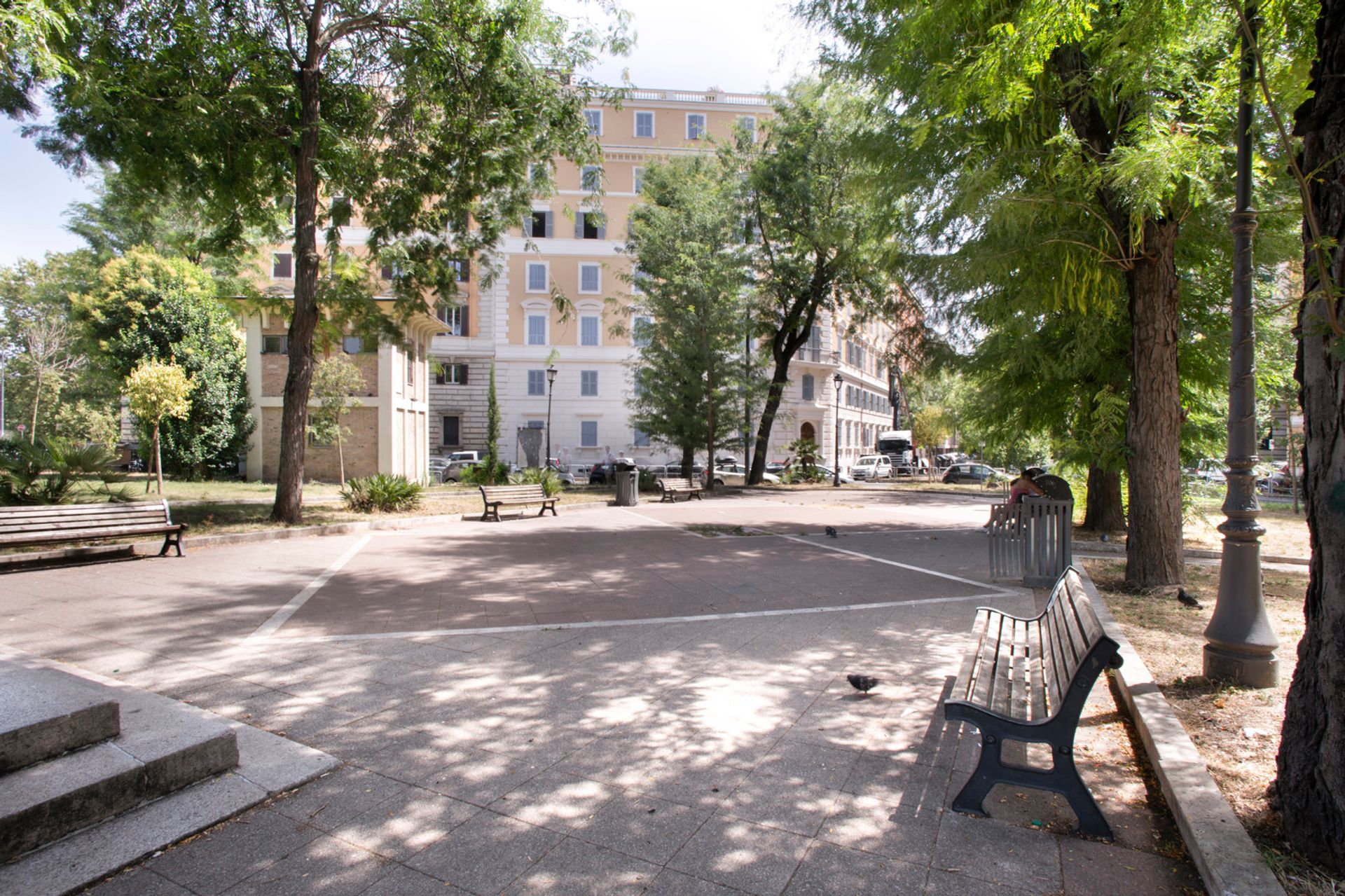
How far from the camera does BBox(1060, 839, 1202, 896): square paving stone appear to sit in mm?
2680

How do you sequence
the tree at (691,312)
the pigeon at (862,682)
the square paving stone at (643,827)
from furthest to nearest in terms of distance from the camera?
the tree at (691,312) < the pigeon at (862,682) < the square paving stone at (643,827)

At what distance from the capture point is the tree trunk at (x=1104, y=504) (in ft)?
46.4

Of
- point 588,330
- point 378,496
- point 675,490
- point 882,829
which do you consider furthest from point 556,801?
point 588,330

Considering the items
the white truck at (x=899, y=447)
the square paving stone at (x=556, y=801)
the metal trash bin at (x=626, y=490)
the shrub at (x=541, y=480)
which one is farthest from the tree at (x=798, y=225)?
the white truck at (x=899, y=447)

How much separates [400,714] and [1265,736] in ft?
15.7

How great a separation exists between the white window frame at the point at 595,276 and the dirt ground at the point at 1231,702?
125 feet

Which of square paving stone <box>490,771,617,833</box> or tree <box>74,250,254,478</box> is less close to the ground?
tree <box>74,250,254,478</box>

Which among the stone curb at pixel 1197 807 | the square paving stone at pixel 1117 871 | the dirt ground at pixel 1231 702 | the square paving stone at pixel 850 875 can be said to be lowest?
the square paving stone at pixel 1117 871

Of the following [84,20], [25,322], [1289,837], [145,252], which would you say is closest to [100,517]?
[84,20]

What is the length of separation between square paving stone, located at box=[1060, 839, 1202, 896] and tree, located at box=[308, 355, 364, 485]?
25.8 m

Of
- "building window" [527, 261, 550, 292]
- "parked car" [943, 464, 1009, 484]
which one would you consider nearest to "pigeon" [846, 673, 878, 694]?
"parked car" [943, 464, 1009, 484]

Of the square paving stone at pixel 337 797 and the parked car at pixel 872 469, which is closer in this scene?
the square paving stone at pixel 337 797

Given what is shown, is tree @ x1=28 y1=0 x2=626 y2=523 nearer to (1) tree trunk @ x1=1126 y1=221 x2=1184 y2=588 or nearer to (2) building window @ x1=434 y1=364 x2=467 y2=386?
(1) tree trunk @ x1=1126 y1=221 x2=1184 y2=588

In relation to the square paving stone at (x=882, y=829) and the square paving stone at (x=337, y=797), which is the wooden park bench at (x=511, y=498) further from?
the square paving stone at (x=882, y=829)
